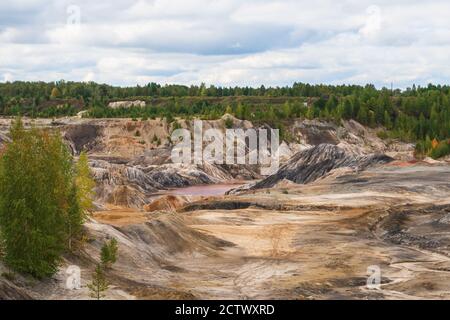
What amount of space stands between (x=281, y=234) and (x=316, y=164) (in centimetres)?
5074

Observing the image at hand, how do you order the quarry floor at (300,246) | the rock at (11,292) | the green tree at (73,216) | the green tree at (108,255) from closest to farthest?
the rock at (11,292) → the green tree at (108,255) → the quarry floor at (300,246) → the green tree at (73,216)

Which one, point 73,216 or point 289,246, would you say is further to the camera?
point 289,246

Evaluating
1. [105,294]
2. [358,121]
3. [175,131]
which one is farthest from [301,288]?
[358,121]

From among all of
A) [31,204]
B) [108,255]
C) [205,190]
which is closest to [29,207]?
[31,204]

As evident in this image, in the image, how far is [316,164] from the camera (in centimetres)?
11275

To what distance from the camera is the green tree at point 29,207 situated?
35.8m

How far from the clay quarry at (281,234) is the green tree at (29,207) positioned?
1.03m

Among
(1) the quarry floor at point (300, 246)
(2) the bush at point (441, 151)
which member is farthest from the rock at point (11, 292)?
(2) the bush at point (441, 151)

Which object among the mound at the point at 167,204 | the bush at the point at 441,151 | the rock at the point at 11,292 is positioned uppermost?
the bush at the point at 441,151

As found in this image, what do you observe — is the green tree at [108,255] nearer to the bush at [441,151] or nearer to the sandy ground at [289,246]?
the sandy ground at [289,246]

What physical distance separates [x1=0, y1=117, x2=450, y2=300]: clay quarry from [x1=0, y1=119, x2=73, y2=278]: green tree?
3.39ft

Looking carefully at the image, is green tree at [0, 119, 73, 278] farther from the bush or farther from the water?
the bush

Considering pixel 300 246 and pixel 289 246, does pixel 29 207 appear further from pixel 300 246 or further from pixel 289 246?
pixel 300 246

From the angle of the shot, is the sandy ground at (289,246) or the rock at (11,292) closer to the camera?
the rock at (11,292)
